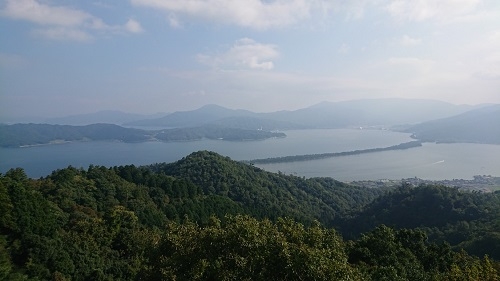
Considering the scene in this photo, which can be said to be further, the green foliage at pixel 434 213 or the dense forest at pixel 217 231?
the green foliage at pixel 434 213

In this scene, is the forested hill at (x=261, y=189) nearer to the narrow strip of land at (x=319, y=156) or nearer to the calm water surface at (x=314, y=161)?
the calm water surface at (x=314, y=161)

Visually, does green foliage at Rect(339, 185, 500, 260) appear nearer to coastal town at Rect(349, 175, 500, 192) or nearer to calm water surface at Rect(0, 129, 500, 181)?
coastal town at Rect(349, 175, 500, 192)

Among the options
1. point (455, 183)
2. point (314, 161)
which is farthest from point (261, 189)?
point (314, 161)

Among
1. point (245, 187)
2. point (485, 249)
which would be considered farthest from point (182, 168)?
point (485, 249)

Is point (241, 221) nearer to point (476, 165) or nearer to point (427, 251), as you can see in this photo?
point (427, 251)

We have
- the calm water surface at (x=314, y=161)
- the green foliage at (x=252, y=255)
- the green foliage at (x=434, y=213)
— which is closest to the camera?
the green foliage at (x=252, y=255)

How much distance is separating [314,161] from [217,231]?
9370cm

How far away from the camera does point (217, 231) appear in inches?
256

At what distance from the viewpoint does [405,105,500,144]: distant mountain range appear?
448 ft

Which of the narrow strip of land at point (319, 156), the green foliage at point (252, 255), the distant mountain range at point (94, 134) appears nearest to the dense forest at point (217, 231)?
the green foliage at point (252, 255)

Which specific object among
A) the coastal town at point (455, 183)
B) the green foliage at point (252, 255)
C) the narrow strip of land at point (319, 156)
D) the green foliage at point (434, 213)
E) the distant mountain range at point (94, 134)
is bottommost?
the coastal town at point (455, 183)

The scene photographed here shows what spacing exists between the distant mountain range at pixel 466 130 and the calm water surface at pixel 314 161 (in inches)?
484

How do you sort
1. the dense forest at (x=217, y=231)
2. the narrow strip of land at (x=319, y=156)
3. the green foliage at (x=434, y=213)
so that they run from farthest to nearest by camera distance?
the narrow strip of land at (x=319, y=156), the green foliage at (x=434, y=213), the dense forest at (x=217, y=231)

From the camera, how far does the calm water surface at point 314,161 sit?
79.9m
